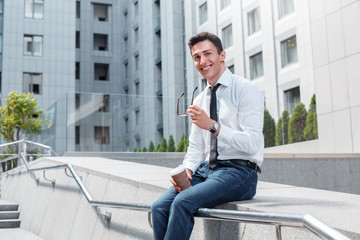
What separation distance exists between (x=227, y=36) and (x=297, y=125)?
11.8 meters

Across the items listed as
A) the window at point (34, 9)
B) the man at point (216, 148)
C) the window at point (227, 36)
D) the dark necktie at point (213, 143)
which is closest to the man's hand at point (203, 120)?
the man at point (216, 148)

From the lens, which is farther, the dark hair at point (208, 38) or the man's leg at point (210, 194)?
the dark hair at point (208, 38)

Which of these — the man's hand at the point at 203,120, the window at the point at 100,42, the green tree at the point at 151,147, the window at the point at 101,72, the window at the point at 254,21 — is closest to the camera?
the man's hand at the point at 203,120

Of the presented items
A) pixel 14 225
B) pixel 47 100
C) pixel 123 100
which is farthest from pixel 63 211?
pixel 47 100

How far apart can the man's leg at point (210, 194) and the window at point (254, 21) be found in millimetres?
20414

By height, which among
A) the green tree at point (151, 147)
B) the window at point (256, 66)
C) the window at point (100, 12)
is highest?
the window at point (100, 12)

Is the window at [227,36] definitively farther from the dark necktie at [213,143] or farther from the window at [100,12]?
the dark necktie at [213,143]

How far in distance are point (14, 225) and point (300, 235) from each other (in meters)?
7.17

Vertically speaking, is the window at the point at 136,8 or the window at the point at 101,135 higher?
the window at the point at 136,8

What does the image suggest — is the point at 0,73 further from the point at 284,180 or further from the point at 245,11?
the point at 284,180

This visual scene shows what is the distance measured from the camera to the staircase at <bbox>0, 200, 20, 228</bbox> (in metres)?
8.34

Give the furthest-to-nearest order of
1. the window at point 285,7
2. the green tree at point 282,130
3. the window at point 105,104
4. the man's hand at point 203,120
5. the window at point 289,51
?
the window at point 285,7
the window at point 289,51
the window at point 105,104
the green tree at point 282,130
the man's hand at point 203,120

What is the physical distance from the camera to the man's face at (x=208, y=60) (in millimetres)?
3490

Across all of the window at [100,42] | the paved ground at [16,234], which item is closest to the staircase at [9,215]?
the paved ground at [16,234]
